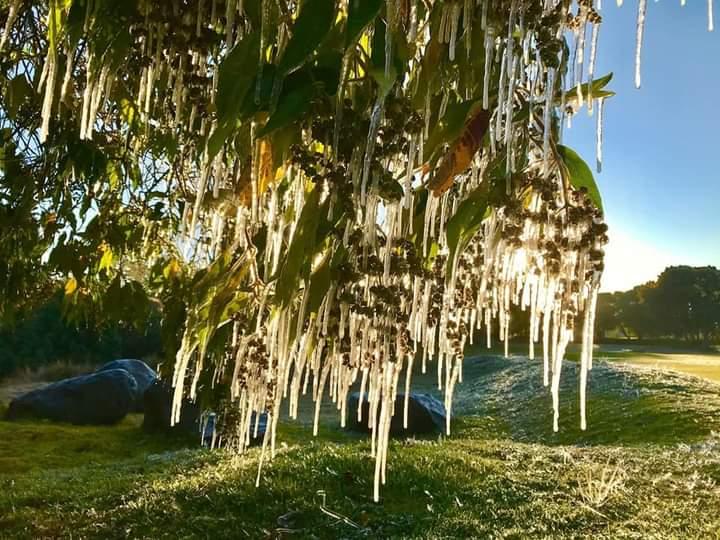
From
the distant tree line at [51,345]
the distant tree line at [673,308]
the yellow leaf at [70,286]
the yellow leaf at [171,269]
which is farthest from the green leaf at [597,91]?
the distant tree line at [673,308]

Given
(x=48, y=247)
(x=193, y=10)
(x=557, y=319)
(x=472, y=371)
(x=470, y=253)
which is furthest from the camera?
(x=472, y=371)

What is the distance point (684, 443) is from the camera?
7430mm

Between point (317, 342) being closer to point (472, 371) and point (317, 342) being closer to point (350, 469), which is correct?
point (350, 469)

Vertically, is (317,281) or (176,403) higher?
(317,281)

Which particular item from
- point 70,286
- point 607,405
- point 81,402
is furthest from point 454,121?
point 81,402

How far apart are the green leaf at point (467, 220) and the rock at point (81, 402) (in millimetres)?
11238

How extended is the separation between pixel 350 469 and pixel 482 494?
3.68ft

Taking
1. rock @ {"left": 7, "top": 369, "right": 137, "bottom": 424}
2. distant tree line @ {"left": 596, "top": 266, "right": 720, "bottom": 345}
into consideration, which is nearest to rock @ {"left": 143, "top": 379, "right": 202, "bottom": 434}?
rock @ {"left": 7, "top": 369, "right": 137, "bottom": 424}

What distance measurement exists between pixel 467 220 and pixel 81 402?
37.3 ft

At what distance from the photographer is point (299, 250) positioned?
84 cm

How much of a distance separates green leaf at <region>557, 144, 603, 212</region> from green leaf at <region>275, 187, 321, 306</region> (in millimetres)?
303

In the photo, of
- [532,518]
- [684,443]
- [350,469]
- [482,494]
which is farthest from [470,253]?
[684,443]

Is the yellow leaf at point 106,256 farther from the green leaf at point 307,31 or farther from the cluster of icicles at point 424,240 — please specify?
the green leaf at point 307,31

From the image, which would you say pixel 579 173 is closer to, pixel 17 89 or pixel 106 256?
pixel 17 89
